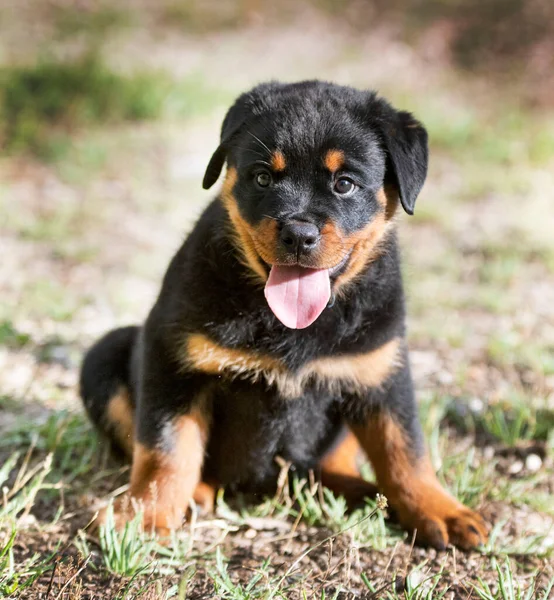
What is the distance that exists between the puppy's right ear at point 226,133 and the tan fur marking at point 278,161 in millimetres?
269

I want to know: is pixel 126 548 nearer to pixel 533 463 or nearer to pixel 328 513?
pixel 328 513

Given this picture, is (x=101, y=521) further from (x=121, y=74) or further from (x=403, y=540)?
(x=121, y=74)

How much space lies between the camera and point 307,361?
2.62 meters

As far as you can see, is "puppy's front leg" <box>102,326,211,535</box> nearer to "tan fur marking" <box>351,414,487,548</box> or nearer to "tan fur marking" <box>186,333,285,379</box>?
"tan fur marking" <box>186,333,285,379</box>

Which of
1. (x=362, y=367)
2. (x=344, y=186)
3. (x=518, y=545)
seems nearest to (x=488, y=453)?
(x=518, y=545)

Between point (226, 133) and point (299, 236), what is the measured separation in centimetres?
61

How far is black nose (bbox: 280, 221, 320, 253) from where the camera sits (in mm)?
2414

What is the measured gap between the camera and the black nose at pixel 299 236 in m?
2.41

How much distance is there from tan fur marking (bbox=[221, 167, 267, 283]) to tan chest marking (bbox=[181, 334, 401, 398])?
284 mm

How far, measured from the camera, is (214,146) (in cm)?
741

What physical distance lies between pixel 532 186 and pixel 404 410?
4.72 metres

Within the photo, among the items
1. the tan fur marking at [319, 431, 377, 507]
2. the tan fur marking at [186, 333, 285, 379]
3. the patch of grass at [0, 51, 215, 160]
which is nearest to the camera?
the tan fur marking at [186, 333, 285, 379]

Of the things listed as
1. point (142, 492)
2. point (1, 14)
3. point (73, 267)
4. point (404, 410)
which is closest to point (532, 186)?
point (73, 267)

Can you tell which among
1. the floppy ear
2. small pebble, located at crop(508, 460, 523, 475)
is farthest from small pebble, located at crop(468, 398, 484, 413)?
the floppy ear
